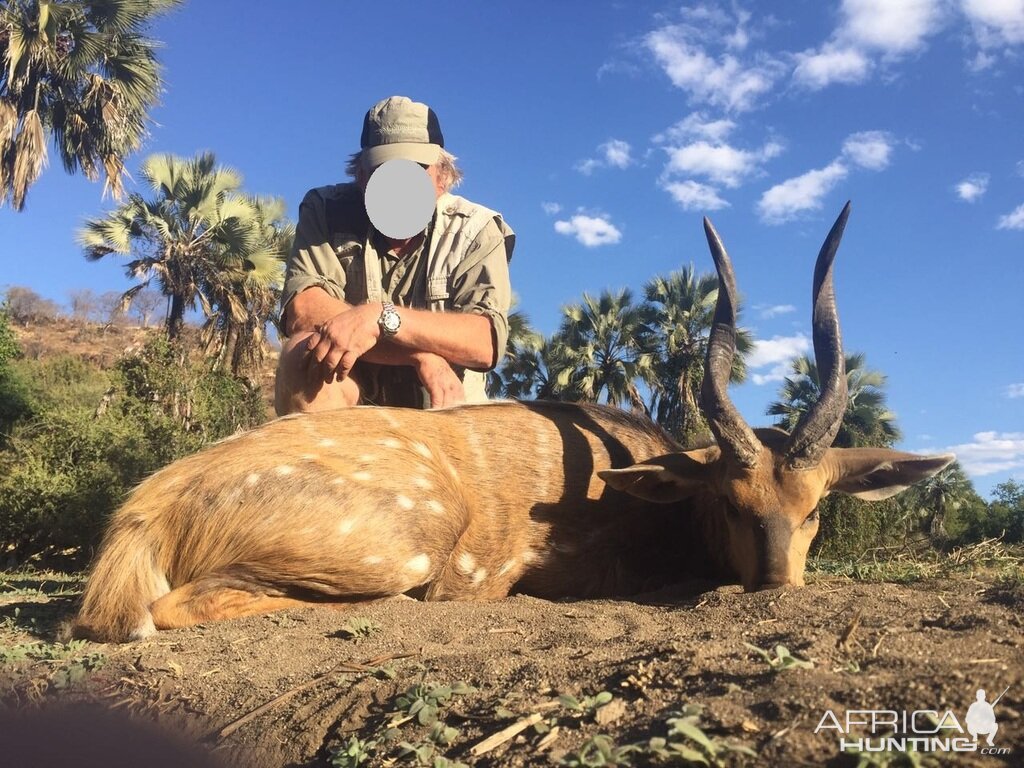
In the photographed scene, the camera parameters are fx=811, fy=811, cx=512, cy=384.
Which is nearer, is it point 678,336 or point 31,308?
point 678,336

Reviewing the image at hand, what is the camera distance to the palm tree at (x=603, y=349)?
94.9ft

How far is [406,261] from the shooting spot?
6234mm

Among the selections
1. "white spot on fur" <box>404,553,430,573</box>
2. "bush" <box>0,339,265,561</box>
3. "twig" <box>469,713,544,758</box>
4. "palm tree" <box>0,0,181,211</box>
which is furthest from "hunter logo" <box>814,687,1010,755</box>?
"palm tree" <box>0,0,181,211</box>

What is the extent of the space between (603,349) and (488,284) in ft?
78.8

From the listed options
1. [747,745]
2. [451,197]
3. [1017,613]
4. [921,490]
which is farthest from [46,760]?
[921,490]

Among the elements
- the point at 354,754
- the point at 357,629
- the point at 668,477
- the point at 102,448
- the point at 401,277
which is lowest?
the point at 354,754

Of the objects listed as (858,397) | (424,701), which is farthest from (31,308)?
(424,701)

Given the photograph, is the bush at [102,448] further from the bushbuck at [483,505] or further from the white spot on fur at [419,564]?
the white spot on fur at [419,564]

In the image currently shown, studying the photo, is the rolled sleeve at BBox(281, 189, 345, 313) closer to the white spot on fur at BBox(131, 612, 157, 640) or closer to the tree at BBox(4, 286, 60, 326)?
the white spot on fur at BBox(131, 612, 157, 640)

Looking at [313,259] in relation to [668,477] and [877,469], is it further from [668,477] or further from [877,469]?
[877,469]

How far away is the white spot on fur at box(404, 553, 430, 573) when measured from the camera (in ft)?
12.9

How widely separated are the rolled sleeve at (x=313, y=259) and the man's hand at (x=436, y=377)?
0.88 meters

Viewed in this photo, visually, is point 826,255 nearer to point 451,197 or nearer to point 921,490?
point 451,197

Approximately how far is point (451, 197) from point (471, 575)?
325 centimetres
